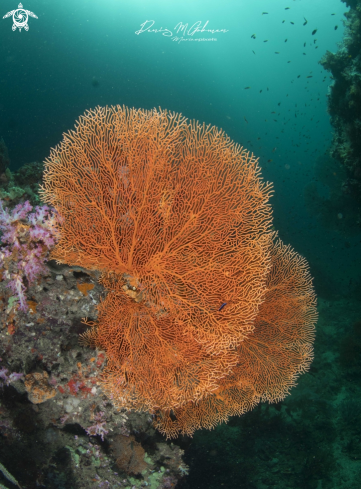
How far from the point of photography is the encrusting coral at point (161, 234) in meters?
2.83

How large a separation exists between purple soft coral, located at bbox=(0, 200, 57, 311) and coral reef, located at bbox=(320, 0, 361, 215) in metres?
8.93

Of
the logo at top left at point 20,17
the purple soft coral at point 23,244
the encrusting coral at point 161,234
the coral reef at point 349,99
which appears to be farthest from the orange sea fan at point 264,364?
the logo at top left at point 20,17

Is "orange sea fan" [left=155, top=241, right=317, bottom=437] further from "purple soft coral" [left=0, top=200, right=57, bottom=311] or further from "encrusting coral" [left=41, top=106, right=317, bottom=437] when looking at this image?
"purple soft coral" [left=0, top=200, right=57, bottom=311]

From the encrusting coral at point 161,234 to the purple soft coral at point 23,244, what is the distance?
7.6 inches

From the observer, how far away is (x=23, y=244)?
Result: 2.93m

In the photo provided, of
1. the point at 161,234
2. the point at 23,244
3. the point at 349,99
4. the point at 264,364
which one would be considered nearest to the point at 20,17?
the point at 349,99

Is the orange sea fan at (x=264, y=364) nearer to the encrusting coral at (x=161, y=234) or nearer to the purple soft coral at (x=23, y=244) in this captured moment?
the encrusting coral at (x=161, y=234)

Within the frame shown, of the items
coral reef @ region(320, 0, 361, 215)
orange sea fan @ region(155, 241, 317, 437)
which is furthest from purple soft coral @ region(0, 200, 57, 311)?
coral reef @ region(320, 0, 361, 215)

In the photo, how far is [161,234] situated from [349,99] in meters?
8.87

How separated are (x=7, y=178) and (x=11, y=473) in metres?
5.53

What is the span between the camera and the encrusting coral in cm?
283

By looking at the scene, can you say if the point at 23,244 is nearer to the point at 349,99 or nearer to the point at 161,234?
the point at 161,234

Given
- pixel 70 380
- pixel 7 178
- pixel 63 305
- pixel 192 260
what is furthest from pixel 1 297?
pixel 7 178

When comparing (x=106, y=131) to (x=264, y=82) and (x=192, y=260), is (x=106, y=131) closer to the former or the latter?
(x=192, y=260)
